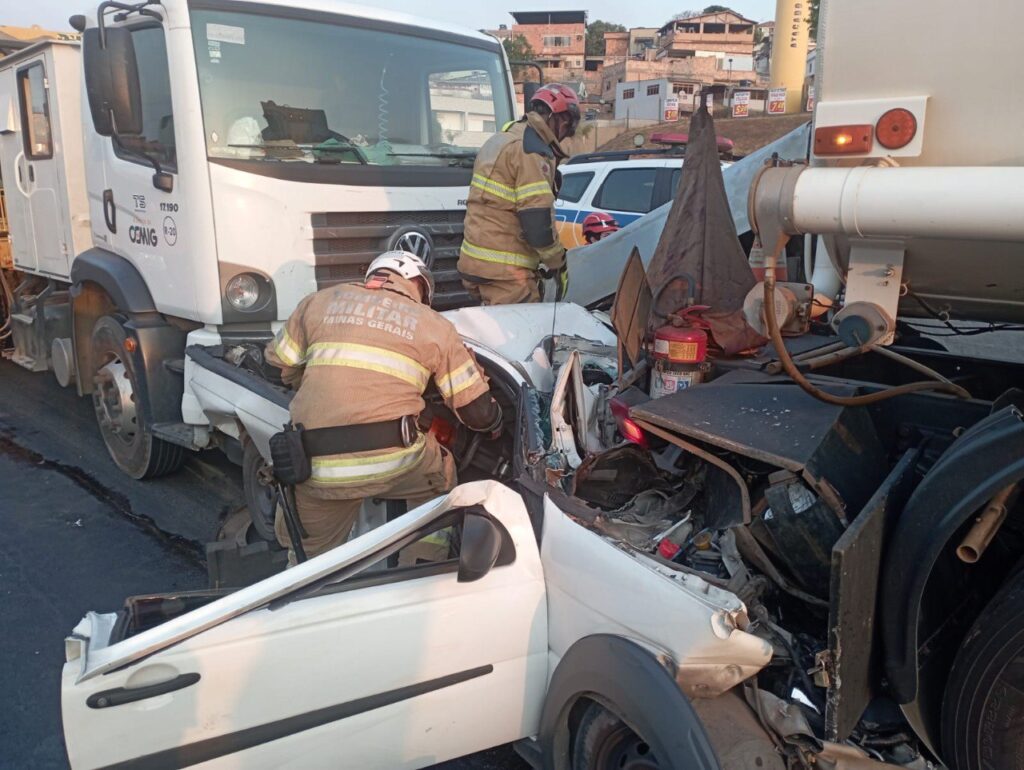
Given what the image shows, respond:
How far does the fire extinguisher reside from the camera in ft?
8.23

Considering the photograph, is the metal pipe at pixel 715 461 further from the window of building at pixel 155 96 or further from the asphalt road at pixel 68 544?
the window of building at pixel 155 96

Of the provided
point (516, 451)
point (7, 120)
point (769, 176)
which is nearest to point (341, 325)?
point (516, 451)

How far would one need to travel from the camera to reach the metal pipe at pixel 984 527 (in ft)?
5.32

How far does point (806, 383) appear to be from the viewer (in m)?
2.10

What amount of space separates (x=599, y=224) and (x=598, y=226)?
0.02 m

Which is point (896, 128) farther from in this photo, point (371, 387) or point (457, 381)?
point (371, 387)

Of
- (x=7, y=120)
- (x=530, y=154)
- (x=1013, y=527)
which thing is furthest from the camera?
(x=7, y=120)

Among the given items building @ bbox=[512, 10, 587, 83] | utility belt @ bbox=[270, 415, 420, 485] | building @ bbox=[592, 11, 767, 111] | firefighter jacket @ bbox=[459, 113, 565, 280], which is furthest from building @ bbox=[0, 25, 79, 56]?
building @ bbox=[512, 10, 587, 83]

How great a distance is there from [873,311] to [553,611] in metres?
1.10

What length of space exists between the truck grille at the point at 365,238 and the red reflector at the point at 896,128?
10.4 feet

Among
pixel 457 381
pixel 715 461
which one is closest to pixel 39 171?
pixel 457 381

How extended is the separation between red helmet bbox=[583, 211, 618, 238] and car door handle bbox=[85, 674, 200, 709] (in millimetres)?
6799

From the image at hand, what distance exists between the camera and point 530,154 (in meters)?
4.45

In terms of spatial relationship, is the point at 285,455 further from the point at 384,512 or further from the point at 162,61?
the point at 162,61
